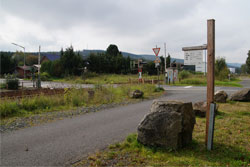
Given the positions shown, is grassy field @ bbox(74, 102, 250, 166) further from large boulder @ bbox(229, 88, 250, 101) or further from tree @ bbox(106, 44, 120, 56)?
tree @ bbox(106, 44, 120, 56)

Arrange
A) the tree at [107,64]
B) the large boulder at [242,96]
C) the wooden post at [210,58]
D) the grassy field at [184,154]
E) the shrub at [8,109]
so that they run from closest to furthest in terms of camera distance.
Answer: the grassy field at [184,154], the wooden post at [210,58], the shrub at [8,109], the large boulder at [242,96], the tree at [107,64]

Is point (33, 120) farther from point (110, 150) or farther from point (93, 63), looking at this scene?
point (93, 63)

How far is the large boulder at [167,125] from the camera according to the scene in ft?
13.2

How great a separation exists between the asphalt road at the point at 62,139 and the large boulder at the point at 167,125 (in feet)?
→ 3.70

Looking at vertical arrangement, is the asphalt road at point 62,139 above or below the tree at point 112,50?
below

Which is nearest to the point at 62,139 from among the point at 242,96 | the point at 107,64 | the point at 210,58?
the point at 210,58

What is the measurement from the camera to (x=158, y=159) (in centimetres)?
372

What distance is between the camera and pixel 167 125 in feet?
13.2

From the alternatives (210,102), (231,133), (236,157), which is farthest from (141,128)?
(231,133)

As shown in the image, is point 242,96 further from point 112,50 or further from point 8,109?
point 112,50

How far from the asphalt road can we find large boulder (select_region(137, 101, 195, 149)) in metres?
1.13

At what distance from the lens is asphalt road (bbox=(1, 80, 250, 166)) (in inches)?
158

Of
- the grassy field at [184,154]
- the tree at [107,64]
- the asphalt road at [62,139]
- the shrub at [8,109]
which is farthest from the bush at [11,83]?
the tree at [107,64]

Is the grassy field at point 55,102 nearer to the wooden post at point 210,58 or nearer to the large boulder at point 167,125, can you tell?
the large boulder at point 167,125
